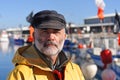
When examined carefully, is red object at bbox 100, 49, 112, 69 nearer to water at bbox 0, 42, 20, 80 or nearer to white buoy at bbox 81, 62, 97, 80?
white buoy at bbox 81, 62, 97, 80

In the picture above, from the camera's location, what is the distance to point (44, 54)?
2.06 m

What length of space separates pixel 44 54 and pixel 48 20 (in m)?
0.22

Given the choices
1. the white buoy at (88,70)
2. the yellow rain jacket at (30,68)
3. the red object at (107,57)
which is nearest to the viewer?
the yellow rain jacket at (30,68)

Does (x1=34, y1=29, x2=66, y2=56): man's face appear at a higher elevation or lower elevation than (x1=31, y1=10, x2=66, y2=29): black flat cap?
lower

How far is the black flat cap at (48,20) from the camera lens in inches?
78.4

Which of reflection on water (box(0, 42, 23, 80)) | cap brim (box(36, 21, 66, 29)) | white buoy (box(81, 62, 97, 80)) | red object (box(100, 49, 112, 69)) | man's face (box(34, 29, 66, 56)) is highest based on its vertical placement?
cap brim (box(36, 21, 66, 29))

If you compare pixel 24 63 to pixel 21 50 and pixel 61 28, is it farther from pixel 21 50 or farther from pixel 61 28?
pixel 61 28

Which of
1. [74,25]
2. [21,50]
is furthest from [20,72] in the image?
[74,25]

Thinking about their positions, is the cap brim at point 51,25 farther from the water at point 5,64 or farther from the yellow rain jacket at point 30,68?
the water at point 5,64

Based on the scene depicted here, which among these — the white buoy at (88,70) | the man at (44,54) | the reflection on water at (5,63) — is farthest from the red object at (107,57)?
the reflection on water at (5,63)

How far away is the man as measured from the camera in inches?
77.7

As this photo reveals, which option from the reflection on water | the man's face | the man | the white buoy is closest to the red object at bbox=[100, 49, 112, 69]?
the white buoy

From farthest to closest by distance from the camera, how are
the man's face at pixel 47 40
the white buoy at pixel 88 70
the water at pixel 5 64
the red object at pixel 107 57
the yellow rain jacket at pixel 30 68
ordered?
the water at pixel 5 64
the white buoy at pixel 88 70
the red object at pixel 107 57
the man's face at pixel 47 40
the yellow rain jacket at pixel 30 68

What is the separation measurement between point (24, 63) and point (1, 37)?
4488 cm
